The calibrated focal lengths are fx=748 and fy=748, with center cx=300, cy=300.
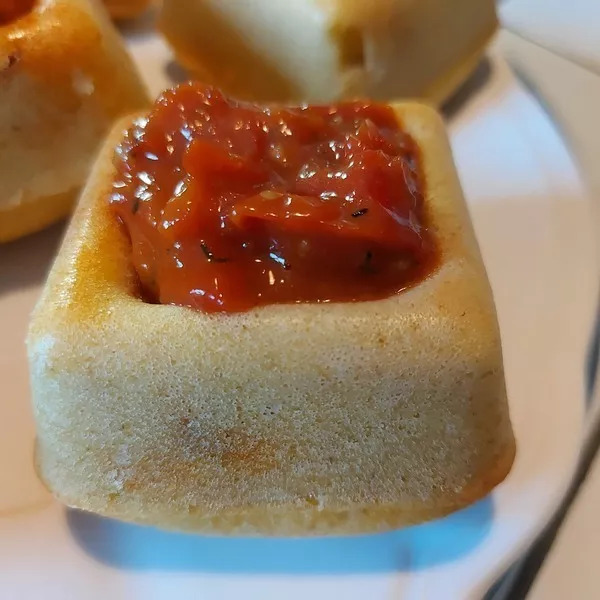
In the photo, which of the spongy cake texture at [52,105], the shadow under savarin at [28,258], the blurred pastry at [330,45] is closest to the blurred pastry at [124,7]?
the blurred pastry at [330,45]

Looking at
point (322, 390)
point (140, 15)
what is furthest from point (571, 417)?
point (140, 15)

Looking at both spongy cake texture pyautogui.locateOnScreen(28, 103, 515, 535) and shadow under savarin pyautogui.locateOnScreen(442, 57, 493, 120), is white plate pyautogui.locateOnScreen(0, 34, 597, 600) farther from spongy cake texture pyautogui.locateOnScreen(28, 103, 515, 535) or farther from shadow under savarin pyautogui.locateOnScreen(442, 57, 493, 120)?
shadow under savarin pyautogui.locateOnScreen(442, 57, 493, 120)

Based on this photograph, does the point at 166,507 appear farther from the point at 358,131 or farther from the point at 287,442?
the point at 358,131

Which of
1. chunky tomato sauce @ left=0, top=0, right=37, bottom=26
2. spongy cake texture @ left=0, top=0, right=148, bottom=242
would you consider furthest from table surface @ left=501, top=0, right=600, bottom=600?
chunky tomato sauce @ left=0, top=0, right=37, bottom=26

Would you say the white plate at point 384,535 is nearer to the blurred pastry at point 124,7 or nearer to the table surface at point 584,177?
the table surface at point 584,177

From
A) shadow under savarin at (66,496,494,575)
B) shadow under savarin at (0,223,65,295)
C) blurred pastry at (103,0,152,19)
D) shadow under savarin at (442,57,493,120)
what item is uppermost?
shadow under savarin at (442,57,493,120)

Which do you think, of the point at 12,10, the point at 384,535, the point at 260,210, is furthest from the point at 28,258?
the point at 384,535
